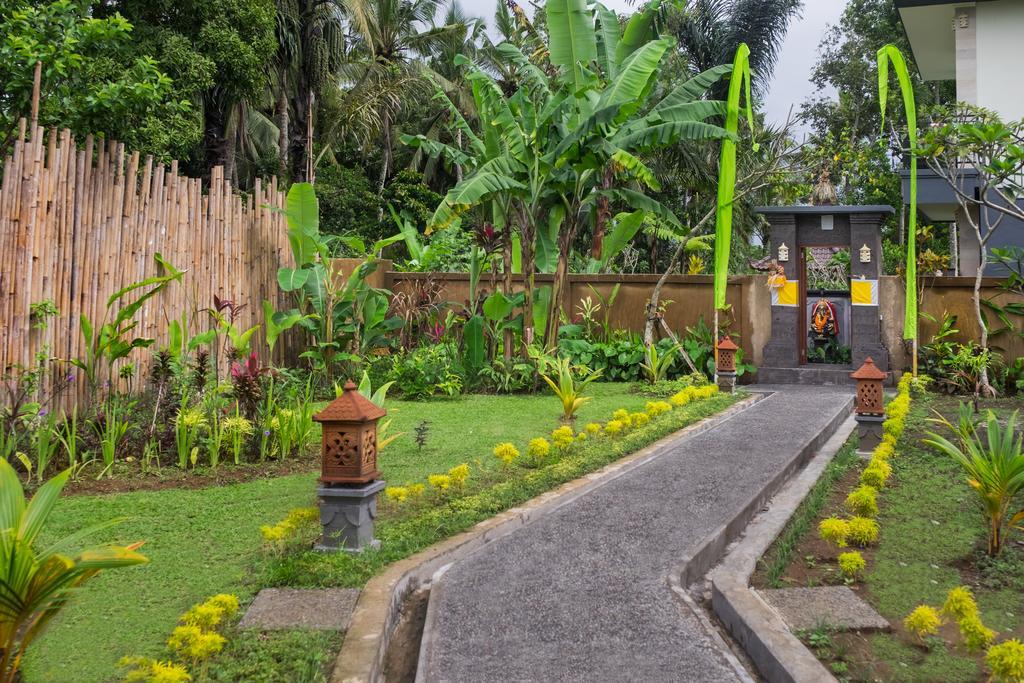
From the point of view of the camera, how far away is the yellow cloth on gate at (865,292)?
1184 cm

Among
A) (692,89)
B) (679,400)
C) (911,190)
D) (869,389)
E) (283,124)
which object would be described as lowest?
(679,400)

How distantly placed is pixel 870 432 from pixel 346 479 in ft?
15.6

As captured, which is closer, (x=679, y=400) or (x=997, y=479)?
(x=997, y=479)

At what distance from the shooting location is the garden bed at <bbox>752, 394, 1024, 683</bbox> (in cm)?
307

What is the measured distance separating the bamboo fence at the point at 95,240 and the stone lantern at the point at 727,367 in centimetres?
587

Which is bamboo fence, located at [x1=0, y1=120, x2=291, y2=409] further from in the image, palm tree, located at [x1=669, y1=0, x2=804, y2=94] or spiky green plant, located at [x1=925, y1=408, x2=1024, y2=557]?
palm tree, located at [x1=669, y1=0, x2=804, y2=94]

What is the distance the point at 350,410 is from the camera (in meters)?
4.14

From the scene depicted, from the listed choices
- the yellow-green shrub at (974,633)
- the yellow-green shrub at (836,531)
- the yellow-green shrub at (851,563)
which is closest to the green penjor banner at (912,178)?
the yellow-green shrub at (836,531)

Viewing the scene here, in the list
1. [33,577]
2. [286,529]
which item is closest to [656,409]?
[286,529]

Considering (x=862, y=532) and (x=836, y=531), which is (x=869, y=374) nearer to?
(x=862, y=532)

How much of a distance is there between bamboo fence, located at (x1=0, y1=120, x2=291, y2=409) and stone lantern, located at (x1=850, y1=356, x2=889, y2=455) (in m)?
5.94

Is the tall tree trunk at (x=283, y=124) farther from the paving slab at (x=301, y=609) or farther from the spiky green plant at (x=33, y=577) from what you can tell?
the spiky green plant at (x=33, y=577)

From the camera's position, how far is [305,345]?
35.7 ft

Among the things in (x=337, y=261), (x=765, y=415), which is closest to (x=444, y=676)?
(x=765, y=415)
